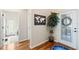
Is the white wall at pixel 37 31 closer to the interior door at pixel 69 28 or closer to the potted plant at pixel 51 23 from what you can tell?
the potted plant at pixel 51 23

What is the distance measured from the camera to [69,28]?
127 cm

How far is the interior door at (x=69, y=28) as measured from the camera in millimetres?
1242

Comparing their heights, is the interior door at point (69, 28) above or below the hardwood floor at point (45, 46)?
above

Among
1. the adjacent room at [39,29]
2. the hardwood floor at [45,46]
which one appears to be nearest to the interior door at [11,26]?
the adjacent room at [39,29]

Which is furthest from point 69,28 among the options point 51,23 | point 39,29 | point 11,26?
point 11,26

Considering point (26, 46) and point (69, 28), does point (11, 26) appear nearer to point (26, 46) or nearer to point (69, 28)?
point (26, 46)

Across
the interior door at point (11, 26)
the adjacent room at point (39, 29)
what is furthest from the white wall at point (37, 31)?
the interior door at point (11, 26)

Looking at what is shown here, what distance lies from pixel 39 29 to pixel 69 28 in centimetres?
39

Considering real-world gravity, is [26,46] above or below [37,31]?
below

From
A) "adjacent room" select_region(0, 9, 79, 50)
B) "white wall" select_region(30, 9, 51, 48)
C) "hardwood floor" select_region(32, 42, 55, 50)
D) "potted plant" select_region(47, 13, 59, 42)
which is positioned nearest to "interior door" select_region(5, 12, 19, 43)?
"adjacent room" select_region(0, 9, 79, 50)

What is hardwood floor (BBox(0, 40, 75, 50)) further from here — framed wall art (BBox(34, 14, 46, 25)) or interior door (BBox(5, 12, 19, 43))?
framed wall art (BBox(34, 14, 46, 25))

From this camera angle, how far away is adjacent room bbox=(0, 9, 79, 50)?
4.11ft

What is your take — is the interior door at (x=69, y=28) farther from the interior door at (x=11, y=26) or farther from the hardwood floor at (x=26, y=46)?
the interior door at (x=11, y=26)
